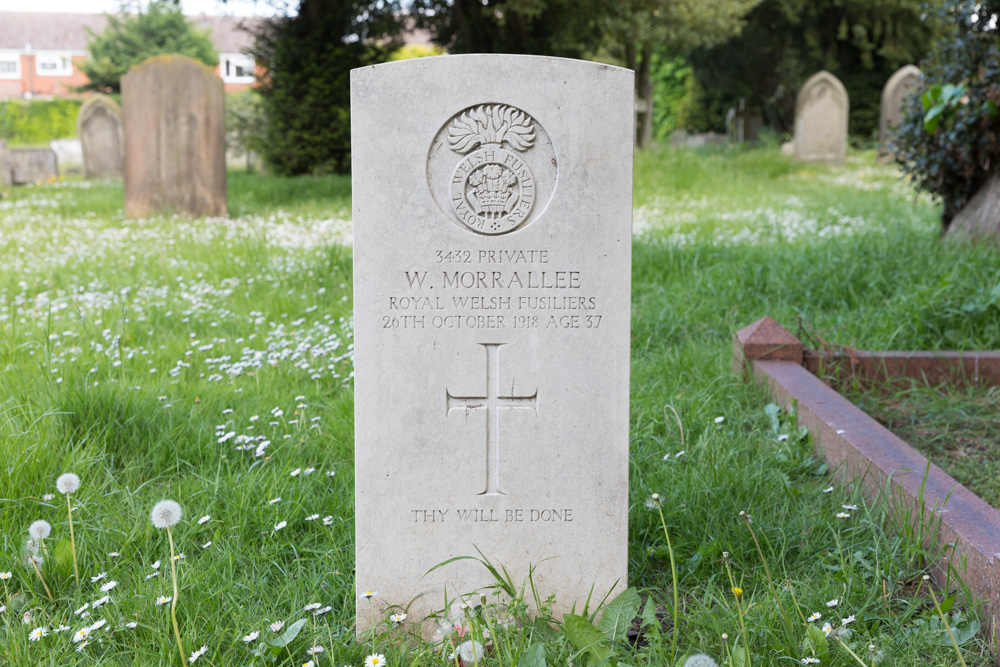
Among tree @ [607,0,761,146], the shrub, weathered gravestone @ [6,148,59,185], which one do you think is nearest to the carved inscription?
the shrub

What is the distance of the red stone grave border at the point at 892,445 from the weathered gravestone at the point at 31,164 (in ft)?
56.8

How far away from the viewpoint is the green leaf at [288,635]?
76.5 inches

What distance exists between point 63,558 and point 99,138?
793 inches

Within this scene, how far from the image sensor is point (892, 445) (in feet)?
9.01

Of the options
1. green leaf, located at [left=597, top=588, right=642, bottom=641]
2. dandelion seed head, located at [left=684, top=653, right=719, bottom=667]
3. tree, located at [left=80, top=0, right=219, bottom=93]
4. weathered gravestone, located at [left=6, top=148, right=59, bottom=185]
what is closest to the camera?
dandelion seed head, located at [left=684, top=653, right=719, bottom=667]

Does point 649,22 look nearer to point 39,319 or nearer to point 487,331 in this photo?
point 39,319

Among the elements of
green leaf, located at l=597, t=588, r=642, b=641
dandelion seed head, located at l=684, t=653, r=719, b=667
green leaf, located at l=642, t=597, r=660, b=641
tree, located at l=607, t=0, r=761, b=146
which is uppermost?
tree, located at l=607, t=0, r=761, b=146

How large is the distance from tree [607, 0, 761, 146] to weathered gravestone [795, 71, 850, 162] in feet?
8.16

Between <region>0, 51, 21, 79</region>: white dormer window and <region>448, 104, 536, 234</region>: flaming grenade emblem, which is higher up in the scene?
<region>0, 51, 21, 79</region>: white dormer window

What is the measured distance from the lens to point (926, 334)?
4355 mm

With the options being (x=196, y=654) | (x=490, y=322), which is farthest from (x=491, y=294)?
(x=196, y=654)

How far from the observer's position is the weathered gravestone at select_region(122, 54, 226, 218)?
30.1 ft

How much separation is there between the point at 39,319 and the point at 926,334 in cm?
490

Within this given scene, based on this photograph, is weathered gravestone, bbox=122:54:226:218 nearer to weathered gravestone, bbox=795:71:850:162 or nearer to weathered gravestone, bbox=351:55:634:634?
weathered gravestone, bbox=351:55:634:634
